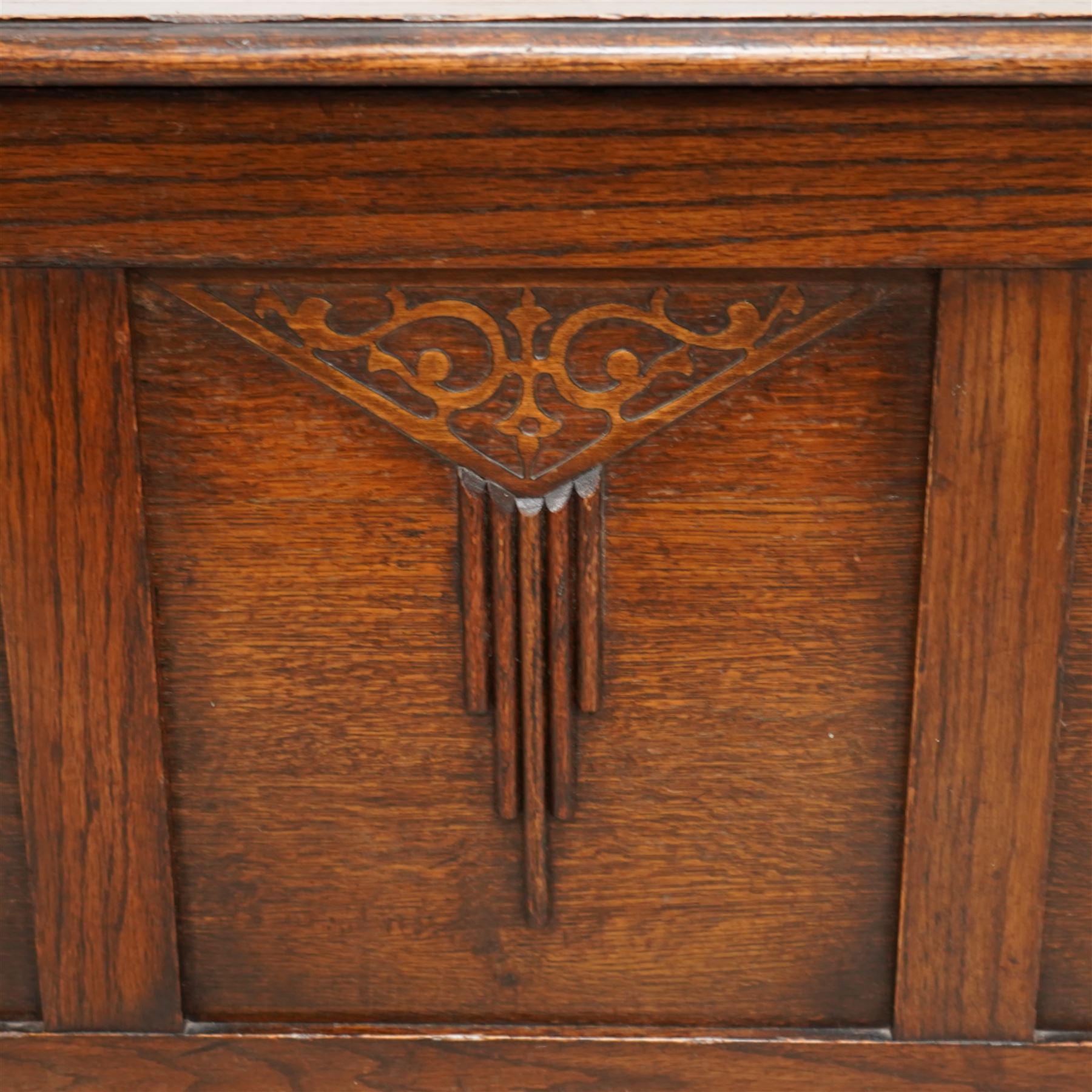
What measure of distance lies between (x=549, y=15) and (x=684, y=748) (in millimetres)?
487

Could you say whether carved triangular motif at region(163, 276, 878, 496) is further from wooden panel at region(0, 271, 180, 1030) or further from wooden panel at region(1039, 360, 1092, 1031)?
wooden panel at region(1039, 360, 1092, 1031)

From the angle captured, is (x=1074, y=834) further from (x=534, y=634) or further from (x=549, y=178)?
(x=549, y=178)

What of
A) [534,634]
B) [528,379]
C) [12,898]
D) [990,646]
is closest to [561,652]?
[534,634]

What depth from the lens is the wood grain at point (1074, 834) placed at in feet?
3.16

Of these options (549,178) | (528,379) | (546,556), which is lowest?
(546,556)

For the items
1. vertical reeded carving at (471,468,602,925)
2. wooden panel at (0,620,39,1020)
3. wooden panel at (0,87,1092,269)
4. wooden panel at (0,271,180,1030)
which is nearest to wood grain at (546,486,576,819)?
vertical reeded carving at (471,468,602,925)

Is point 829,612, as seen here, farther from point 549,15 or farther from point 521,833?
point 549,15

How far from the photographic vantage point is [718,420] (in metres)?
0.94

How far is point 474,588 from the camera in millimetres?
964

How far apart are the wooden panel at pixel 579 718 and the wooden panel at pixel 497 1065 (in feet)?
0.07

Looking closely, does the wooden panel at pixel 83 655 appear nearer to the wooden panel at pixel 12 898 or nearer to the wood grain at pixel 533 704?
the wooden panel at pixel 12 898

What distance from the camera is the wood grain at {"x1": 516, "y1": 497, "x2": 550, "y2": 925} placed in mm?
951

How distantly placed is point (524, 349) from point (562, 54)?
0.19 m

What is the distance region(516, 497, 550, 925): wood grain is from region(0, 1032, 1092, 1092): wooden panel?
0.12 m
